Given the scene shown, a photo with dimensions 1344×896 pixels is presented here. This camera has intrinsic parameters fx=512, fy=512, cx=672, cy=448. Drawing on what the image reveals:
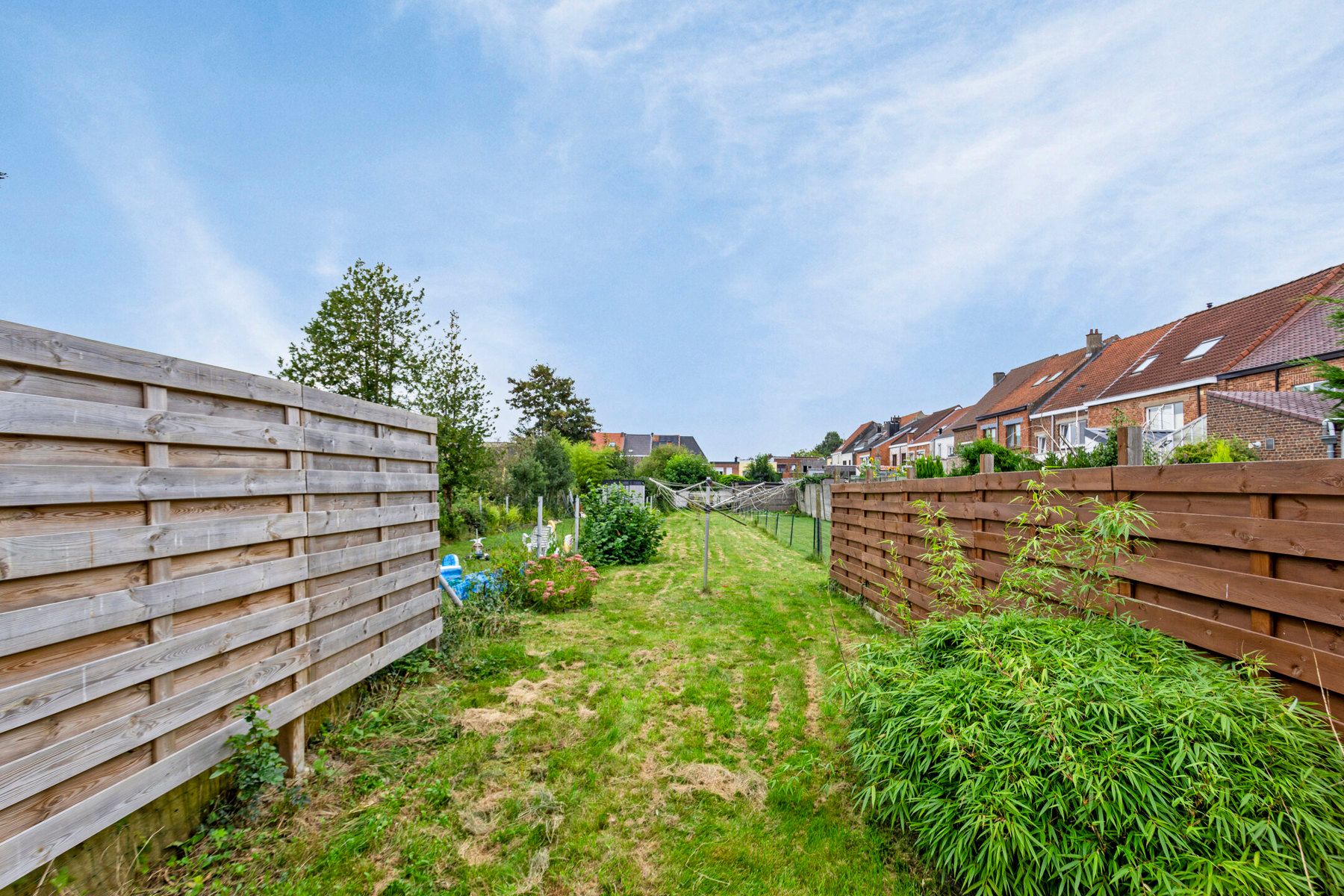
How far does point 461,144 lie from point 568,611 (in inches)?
343

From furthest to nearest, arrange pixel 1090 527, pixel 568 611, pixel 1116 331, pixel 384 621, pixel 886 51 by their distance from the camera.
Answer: pixel 1116 331 → pixel 886 51 → pixel 568 611 → pixel 384 621 → pixel 1090 527

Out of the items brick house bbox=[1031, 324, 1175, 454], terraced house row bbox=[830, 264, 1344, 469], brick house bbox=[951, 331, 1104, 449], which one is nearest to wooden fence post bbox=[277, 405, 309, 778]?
terraced house row bbox=[830, 264, 1344, 469]

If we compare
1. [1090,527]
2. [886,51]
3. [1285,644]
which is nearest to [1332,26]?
[886,51]

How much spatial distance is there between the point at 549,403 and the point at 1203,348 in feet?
137

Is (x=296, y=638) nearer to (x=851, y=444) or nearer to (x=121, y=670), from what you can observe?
(x=121, y=670)

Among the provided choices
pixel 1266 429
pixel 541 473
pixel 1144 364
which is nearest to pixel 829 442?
pixel 1144 364

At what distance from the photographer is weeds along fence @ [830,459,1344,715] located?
177cm

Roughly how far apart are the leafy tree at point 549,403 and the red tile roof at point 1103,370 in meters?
34.7

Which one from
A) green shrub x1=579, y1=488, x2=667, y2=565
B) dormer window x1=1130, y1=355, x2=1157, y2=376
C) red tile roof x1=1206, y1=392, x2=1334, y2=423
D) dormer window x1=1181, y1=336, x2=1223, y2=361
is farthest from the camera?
dormer window x1=1130, y1=355, x2=1157, y2=376

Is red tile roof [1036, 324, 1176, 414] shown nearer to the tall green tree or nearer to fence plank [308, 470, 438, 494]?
the tall green tree

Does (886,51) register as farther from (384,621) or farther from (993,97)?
(384,621)

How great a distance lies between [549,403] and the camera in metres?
47.1

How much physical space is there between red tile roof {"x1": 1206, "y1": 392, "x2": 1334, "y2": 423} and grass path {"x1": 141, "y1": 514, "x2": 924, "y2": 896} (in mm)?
15701

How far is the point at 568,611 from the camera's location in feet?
22.8
